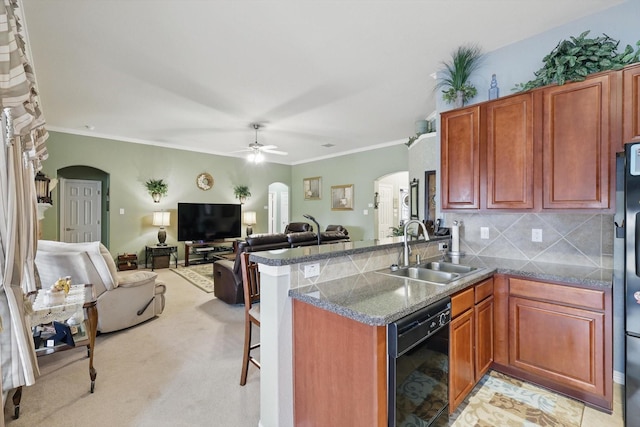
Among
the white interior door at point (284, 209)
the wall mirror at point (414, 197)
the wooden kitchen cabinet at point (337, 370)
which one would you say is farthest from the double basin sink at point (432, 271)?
the white interior door at point (284, 209)

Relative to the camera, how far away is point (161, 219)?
259 inches

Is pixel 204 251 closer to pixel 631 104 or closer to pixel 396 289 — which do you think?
pixel 396 289

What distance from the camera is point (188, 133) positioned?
19.8 feet

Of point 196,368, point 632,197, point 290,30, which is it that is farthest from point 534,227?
point 196,368

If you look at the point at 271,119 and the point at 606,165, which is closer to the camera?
the point at 606,165

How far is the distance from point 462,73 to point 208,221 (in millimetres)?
6302

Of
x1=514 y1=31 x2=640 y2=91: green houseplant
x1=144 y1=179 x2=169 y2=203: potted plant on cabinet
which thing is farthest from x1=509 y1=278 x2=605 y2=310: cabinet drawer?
x1=144 y1=179 x2=169 y2=203: potted plant on cabinet

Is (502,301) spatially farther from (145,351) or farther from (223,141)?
(223,141)

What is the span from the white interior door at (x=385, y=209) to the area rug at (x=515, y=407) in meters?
5.50

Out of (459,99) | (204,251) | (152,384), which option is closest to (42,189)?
(204,251)

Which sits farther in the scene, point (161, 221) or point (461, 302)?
point (161, 221)

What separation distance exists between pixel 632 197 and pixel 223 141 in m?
6.65

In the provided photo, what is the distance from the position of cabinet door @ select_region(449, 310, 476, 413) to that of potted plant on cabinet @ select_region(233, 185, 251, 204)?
7.09 metres

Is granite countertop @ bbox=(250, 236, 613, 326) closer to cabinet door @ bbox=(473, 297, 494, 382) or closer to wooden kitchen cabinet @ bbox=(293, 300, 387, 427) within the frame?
wooden kitchen cabinet @ bbox=(293, 300, 387, 427)
